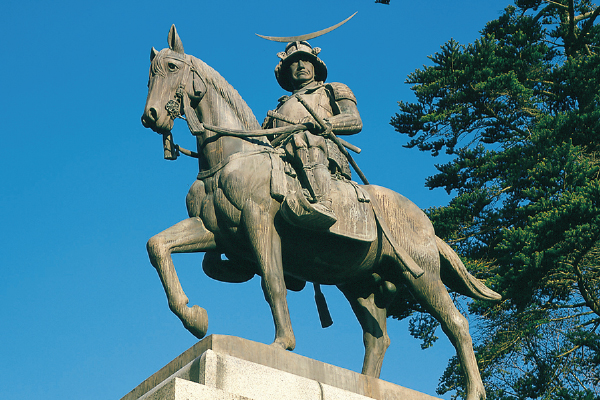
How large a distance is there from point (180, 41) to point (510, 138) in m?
9.76

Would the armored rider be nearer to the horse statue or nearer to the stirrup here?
the stirrup

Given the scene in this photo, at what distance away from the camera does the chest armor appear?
855 centimetres

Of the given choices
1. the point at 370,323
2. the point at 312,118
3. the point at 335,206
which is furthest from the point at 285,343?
the point at 312,118

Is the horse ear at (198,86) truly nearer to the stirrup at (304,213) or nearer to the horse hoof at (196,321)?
the stirrup at (304,213)

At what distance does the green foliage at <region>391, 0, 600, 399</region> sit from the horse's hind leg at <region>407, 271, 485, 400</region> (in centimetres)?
549

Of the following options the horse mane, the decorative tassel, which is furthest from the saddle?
the decorative tassel

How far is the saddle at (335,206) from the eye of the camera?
753cm

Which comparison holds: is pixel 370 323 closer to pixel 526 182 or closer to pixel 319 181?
pixel 319 181

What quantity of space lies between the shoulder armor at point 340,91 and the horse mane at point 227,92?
3.06ft

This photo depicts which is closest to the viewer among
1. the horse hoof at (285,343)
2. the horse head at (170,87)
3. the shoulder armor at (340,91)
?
the horse hoof at (285,343)

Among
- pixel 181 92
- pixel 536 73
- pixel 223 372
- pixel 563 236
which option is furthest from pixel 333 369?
pixel 536 73

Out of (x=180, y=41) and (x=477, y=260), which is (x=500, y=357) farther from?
(x=180, y=41)

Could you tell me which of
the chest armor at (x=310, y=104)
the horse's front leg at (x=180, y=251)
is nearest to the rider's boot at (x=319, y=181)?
the chest armor at (x=310, y=104)

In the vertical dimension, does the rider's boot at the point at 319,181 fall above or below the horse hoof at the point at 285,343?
above
